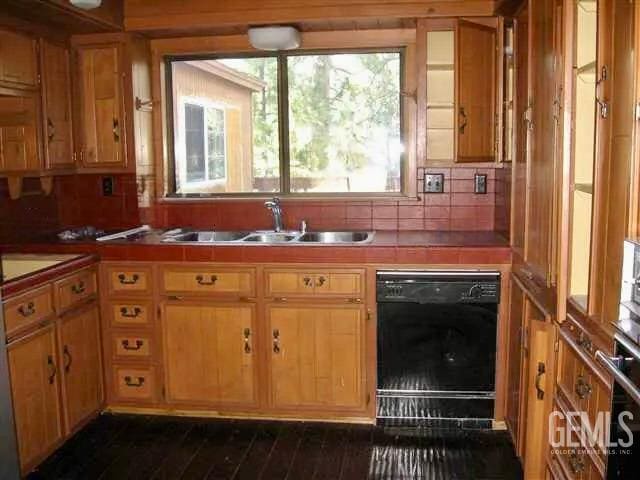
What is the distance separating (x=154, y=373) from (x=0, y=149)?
1431 millimetres

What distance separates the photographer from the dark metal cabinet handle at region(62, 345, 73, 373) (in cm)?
304

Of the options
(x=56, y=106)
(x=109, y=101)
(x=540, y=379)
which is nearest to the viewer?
(x=540, y=379)

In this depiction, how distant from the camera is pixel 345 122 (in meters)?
3.91

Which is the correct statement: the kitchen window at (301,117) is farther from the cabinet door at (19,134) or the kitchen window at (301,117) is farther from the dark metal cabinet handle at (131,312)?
the dark metal cabinet handle at (131,312)

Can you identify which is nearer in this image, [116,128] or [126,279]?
[126,279]

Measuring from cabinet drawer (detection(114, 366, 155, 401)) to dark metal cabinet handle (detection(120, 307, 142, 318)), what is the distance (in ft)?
0.94

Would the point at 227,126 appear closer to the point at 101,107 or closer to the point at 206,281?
the point at 101,107

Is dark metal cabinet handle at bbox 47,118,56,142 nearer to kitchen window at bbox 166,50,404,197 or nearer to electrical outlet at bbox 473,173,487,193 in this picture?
kitchen window at bbox 166,50,404,197

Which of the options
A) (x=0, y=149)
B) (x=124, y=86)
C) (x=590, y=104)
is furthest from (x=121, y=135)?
(x=590, y=104)

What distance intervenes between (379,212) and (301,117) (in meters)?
0.77

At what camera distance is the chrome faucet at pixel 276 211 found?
3.73 m

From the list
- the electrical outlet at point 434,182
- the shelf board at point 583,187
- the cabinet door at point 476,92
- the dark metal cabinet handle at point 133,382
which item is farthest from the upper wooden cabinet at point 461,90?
the dark metal cabinet handle at point 133,382

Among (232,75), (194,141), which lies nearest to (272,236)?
(194,141)

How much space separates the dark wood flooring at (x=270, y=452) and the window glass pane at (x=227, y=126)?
152 cm
